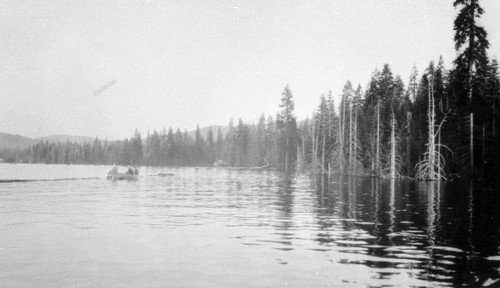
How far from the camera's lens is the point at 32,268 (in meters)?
9.88

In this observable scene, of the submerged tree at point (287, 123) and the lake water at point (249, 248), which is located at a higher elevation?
→ the submerged tree at point (287, 123)

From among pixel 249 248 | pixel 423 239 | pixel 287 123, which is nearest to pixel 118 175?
pixel 249 248

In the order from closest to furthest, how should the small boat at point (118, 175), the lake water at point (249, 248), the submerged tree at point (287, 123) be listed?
the lake water at point (249, 248)
the small boat at point (118, 175)
the submerged tree at point (287, 123)

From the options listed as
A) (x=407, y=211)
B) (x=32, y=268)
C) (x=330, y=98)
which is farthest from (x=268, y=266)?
(x=330, y=98)

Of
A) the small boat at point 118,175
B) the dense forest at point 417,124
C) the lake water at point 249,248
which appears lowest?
the lake water at point 249,248

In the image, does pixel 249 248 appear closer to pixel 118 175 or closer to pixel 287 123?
pixel 118 175

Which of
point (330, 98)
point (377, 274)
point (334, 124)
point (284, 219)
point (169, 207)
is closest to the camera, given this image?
point (377, 274)

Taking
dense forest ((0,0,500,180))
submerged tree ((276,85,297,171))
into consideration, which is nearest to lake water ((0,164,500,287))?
dense forest ((0,0,500,180))

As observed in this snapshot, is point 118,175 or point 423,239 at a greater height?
point 118,175

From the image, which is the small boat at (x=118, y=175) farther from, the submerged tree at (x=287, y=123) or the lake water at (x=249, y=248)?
the submerged tree at (x=287, y=123)

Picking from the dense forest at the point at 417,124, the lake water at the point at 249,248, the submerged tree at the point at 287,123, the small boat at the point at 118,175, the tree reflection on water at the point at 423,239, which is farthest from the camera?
the submerged tree at the point at 287,123

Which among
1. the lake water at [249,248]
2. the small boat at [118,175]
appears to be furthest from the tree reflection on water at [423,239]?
the small boat at [118,175]

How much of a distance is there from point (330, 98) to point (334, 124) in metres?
10.7

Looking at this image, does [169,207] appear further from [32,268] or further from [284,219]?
[32,268]
